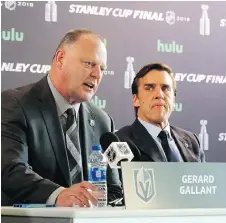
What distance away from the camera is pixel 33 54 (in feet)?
15.2

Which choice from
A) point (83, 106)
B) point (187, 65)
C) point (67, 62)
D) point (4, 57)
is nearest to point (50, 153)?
point (83, 106)

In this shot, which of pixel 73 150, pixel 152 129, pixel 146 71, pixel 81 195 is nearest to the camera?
pixel 81 195

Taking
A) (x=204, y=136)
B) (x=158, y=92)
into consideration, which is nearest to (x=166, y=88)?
(x=158, y=92)

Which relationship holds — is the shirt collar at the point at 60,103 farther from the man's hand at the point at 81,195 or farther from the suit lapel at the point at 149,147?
Answer: the man's hand at the point at 81,195

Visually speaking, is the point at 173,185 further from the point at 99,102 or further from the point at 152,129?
the point at 99,102

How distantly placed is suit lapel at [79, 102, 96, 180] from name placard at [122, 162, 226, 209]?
1078 millimetres

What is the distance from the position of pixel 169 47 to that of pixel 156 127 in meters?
0.83

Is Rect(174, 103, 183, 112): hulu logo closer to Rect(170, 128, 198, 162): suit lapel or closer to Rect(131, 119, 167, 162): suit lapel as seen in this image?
Rect(170, 128, 198, 162): suit lapel

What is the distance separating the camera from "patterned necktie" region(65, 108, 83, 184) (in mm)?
3600

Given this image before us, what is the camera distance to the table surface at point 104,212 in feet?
7.57

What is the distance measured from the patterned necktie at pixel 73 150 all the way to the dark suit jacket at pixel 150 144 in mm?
610

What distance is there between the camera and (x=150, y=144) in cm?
438

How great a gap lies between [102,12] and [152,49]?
0.47m

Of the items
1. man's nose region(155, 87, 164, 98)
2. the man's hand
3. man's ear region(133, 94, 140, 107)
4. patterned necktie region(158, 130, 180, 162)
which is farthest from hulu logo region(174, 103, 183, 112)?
the man's hand
